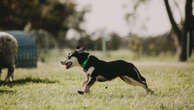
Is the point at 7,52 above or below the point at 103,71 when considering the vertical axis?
below

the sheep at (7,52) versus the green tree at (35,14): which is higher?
the sheep at (7,52)

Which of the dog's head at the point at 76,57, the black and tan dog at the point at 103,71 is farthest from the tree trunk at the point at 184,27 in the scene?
the dog's head at the point at 76,57

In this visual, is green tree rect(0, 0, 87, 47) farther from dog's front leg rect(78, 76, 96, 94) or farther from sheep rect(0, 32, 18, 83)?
dog's front leg rect(78, 76, 96, 94)

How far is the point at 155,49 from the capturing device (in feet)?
79.3

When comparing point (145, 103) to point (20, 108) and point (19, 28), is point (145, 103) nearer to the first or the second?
point (20, 108)

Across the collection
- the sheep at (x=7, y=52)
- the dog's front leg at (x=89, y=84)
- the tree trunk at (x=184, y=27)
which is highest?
the dog's front leg at (x=89, y=84)

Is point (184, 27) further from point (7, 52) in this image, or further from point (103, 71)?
point (103, 71)

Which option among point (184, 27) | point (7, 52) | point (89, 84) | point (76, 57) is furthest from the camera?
point (184, 27)

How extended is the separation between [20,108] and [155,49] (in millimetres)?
20072

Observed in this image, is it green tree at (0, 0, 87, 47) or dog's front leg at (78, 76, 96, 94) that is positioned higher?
dog's front leg at (78, 76, 96, 94)

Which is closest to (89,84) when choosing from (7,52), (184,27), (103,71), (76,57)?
(103,71)

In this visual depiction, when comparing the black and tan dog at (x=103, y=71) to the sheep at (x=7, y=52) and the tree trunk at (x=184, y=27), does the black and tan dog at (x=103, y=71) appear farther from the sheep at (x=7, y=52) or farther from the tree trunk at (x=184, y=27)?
the tree trunk at (x=184, y=27)

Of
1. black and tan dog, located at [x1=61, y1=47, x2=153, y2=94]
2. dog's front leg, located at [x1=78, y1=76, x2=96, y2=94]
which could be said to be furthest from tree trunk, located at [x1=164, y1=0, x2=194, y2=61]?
dog's front leg, located at [x1=78, y1=76, x2=96, y2=94]

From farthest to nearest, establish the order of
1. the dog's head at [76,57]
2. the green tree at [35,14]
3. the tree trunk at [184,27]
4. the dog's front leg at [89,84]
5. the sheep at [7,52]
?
1. the green tree at [35,14]
2. the tree trunk at [184,27]
3. the sheep at [7,52]
4. the dog's head at [76,57]
5. the dog's front leg at [89,84]
